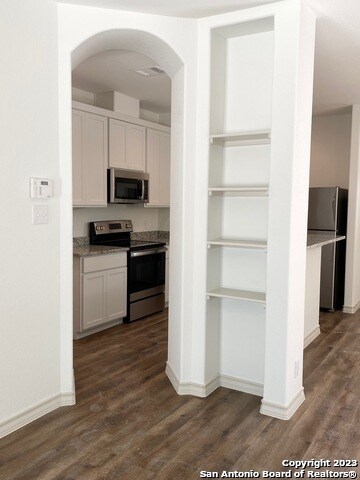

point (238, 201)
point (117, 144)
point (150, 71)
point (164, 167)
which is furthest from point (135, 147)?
point (238, 201)

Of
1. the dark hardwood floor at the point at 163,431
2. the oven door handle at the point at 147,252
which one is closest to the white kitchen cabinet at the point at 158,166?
the oven door handle at the point at 147,252

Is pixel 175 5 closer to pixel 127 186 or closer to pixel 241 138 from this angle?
pixel 241 138

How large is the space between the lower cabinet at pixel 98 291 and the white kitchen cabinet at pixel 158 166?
1.29 m

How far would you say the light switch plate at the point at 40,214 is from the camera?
107 inches

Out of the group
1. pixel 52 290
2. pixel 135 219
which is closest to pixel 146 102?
pixel 135 219

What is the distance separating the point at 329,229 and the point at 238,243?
3079mm

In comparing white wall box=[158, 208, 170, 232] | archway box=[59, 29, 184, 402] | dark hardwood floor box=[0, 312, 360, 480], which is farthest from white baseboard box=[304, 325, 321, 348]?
white wall box=[158, 208, 170, 232]

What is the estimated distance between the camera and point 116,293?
479cm

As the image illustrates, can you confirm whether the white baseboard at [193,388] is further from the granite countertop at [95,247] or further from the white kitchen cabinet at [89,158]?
the white kitchen cabinet at [89,158]

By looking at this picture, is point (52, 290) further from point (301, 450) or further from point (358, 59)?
point (358, 59)

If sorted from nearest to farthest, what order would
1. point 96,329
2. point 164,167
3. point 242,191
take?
point 242,191
point 96,329
point 164,167

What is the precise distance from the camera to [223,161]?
328 centimetres

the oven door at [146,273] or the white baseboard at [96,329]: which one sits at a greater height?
the oven door at [146,273]

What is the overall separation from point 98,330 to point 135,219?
177 cm
